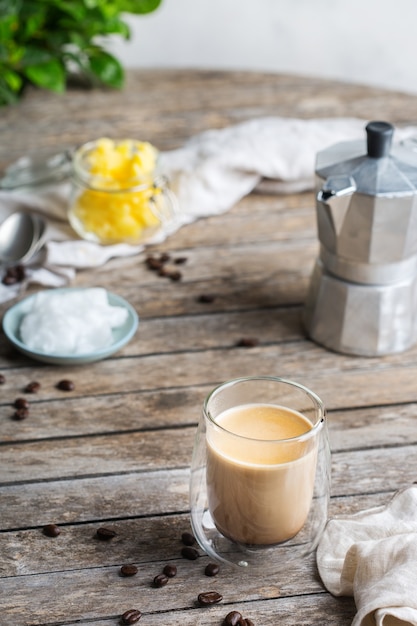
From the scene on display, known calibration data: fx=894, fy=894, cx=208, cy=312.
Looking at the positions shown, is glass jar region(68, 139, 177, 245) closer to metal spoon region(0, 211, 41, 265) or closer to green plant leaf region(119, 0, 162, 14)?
metal spoon region(0, 211, 41, 265)

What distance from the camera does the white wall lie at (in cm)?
350

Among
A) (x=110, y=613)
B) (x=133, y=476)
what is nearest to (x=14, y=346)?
(x=133, y=476)

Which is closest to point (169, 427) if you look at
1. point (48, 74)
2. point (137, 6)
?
point (48, 74)

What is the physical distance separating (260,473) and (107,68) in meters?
1.73

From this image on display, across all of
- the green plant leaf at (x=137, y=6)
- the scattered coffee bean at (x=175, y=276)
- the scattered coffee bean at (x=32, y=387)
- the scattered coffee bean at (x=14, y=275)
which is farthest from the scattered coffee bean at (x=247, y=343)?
the green plant leaf at (x=137, y=6)

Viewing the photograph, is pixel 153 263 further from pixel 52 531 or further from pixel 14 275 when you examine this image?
pixel 52 531

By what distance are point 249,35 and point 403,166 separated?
7.46 ft

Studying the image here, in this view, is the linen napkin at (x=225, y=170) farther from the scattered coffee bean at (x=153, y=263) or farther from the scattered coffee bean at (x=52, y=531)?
the scattered coffee bean at (x=52, y=531)

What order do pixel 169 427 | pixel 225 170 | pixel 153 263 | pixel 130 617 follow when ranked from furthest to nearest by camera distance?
pixel 225 170
pixel 153 263
pixel 169 427
pixel 130 617

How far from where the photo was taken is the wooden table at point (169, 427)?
1.06 metres

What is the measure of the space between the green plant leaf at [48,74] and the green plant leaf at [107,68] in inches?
3.9

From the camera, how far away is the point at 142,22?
3.50 metres

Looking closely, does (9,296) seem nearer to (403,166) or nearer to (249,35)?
(403,166)

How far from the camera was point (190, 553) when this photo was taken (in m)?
1.12
